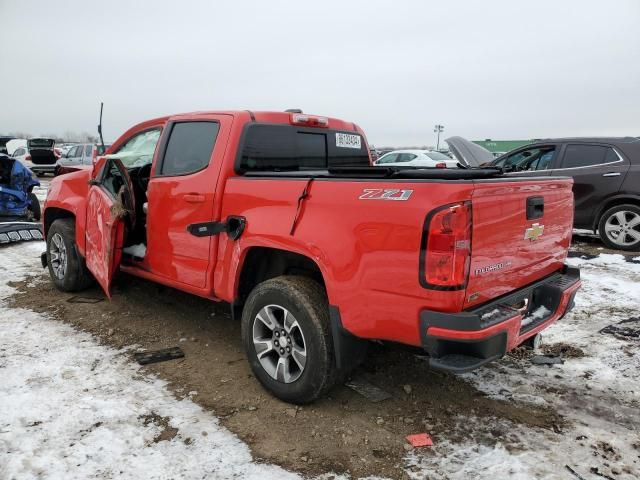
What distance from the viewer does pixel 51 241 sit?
219 inches

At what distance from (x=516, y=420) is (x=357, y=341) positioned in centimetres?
111

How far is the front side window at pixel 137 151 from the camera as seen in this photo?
15.6 feet

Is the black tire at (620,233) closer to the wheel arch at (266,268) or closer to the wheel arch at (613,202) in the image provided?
the wheel arch at (613,202)

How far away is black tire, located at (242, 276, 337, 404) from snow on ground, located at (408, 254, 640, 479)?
68cm

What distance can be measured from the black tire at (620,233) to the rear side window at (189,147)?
6.75 metres

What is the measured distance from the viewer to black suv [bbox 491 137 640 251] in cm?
762

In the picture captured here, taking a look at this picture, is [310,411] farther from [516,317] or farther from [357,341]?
[516,317]

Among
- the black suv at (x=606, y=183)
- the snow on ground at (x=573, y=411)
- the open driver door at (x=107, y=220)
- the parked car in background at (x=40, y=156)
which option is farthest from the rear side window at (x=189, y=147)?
the parked car in background at (x=40, y=156)

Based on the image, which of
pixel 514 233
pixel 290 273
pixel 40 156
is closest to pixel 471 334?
pixel 514 233

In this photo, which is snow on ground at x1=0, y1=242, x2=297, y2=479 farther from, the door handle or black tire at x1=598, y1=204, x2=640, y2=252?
black tire at x1=598, y1=204, x2=640, y2=252

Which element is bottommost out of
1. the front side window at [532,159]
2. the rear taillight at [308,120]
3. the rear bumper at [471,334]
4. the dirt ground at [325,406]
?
the dirt ground at [325,406]

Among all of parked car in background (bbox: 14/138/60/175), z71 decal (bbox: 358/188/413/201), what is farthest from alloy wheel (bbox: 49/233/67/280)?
parked car in background (bbox: 14/138/60/175)

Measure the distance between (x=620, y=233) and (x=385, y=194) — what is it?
679cm

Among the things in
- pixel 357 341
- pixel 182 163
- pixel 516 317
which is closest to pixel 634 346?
pixel 516 317
